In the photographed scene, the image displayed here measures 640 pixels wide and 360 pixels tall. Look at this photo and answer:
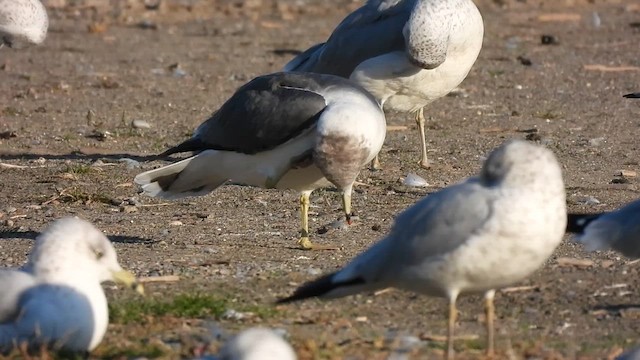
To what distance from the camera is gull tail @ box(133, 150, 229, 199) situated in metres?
9.05

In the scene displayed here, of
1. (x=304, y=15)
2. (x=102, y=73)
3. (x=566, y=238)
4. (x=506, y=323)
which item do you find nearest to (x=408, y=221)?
(x=506, y=323)

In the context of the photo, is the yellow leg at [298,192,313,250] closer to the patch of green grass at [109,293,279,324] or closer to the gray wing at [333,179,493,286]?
the patch of green grass at [109,293,279,324]

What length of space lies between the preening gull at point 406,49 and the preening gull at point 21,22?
299cm

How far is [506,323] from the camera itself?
6816 millimetres

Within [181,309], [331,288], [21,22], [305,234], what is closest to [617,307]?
[331,288]

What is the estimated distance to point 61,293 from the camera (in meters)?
5.94

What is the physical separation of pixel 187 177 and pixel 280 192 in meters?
1.53

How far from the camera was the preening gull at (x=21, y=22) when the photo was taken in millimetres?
12906

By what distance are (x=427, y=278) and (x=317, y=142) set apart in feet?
8.20

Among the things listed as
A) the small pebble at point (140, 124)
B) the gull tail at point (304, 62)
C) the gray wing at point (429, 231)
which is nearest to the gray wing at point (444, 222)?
the gray wing at point (429, 231)

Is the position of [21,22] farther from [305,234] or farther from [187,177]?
[305,234]

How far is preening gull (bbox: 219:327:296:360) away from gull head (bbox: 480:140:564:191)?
127 cm

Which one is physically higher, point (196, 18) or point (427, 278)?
point (427, 278)

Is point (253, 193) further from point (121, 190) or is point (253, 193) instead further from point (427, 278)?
point (427, 278)
